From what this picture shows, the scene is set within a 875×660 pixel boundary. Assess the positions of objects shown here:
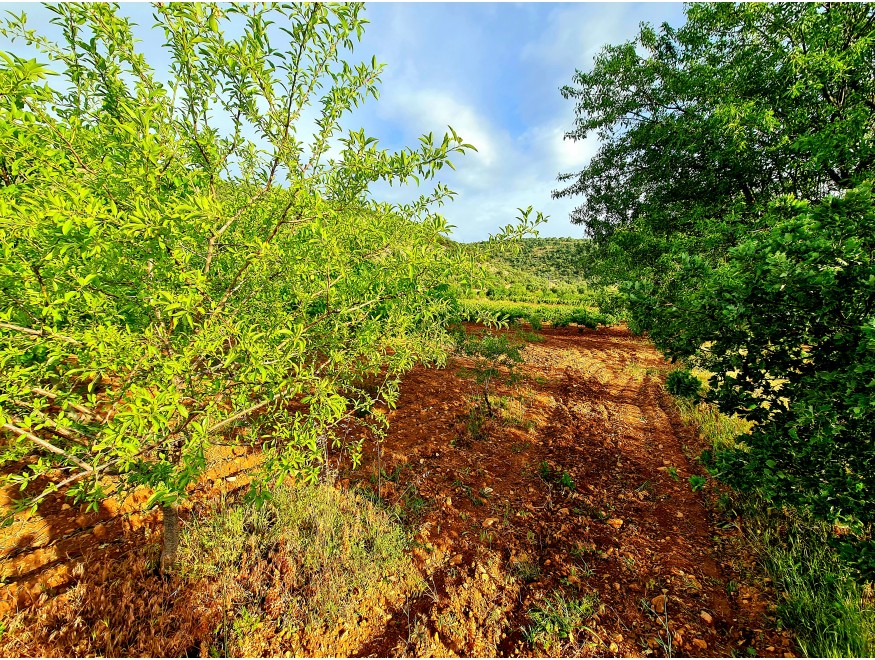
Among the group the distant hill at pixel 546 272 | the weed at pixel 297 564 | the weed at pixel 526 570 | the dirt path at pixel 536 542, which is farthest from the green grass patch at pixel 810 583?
the weed at pixel 297 564

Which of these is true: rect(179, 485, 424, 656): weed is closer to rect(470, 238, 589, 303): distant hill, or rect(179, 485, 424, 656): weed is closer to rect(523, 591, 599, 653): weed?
rect(523, 591, 599, 653): weed

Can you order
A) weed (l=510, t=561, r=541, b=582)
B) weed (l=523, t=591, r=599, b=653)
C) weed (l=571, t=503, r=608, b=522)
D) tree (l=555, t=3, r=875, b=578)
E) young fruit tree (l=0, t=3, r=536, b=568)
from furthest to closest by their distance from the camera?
weed (l=571, t=503, r=608, b=522), weed (l=510, t=561, r=541, b=582), weed (l=523, t=591, r=599, b=653), tree (l=555, t=3, r=875, b=578), young fruit tree (l=0, t=3, r=536, b=568)

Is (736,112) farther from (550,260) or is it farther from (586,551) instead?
(550,260)

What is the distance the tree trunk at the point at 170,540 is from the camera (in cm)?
288

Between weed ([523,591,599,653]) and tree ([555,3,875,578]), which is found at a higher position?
tree ([555,3,875,578])

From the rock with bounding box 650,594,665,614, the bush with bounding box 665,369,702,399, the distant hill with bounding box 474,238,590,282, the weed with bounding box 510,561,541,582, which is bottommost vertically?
the rock with bounding box 650,594,665,614

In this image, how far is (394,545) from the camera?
3.44m

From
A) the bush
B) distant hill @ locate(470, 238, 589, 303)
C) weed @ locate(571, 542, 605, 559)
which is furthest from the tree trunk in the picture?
the bush

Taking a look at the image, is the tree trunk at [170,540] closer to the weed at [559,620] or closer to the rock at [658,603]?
the weed at [559,620]

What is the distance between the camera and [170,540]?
296 cm

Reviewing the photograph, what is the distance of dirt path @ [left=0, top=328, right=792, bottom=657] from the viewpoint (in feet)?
9.04

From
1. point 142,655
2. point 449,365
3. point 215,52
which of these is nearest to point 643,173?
point 449,365

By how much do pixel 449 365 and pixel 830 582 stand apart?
779cm

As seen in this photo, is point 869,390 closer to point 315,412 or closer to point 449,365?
point 315,412
